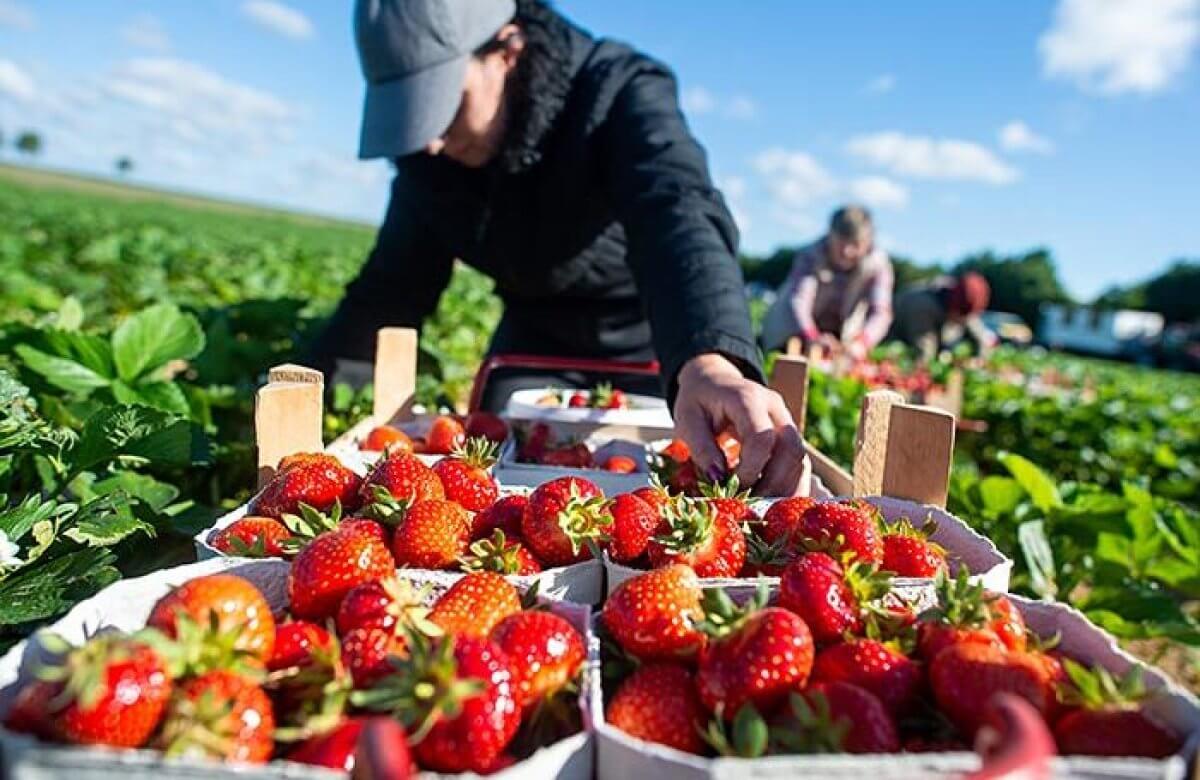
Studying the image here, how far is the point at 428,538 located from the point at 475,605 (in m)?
0.23

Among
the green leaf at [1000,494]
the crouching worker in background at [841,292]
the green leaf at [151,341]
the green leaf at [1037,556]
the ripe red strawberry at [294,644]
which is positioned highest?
the crouching worker in background at [841,292]

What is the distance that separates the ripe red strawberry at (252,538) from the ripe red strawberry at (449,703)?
1.66 ft

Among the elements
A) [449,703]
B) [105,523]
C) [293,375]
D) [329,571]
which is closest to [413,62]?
[293,375]

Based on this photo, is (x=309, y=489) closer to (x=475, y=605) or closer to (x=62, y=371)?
(x=475, y=605)

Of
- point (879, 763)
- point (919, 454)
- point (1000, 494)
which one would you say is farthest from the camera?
point (1000, 494)

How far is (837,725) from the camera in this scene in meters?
0.93

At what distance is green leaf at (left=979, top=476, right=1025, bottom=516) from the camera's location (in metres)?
2.97

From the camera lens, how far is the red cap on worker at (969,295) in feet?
27.5

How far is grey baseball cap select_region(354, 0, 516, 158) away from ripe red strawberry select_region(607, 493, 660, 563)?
4.66 feet

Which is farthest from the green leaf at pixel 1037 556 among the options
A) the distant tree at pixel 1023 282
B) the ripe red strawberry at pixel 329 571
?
the distant tree at pixel 1023 282

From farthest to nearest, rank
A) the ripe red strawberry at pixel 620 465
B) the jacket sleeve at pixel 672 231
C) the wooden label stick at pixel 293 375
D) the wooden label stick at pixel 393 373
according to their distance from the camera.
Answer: the wooden label stick at pixel 393 373 → the ripe red strawberry at pixel 620 465 → the jacket sleeve at pixel 672 231 → the wooden label stick at pixel 293 375

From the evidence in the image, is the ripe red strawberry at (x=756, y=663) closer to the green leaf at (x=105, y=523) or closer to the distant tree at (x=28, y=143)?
the green leaf at (x=105, y=523)

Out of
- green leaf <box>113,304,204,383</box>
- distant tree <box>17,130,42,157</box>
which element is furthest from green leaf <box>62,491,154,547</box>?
distant tree <box>17,130,42,157</box>

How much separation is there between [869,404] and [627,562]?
73 centimetres
